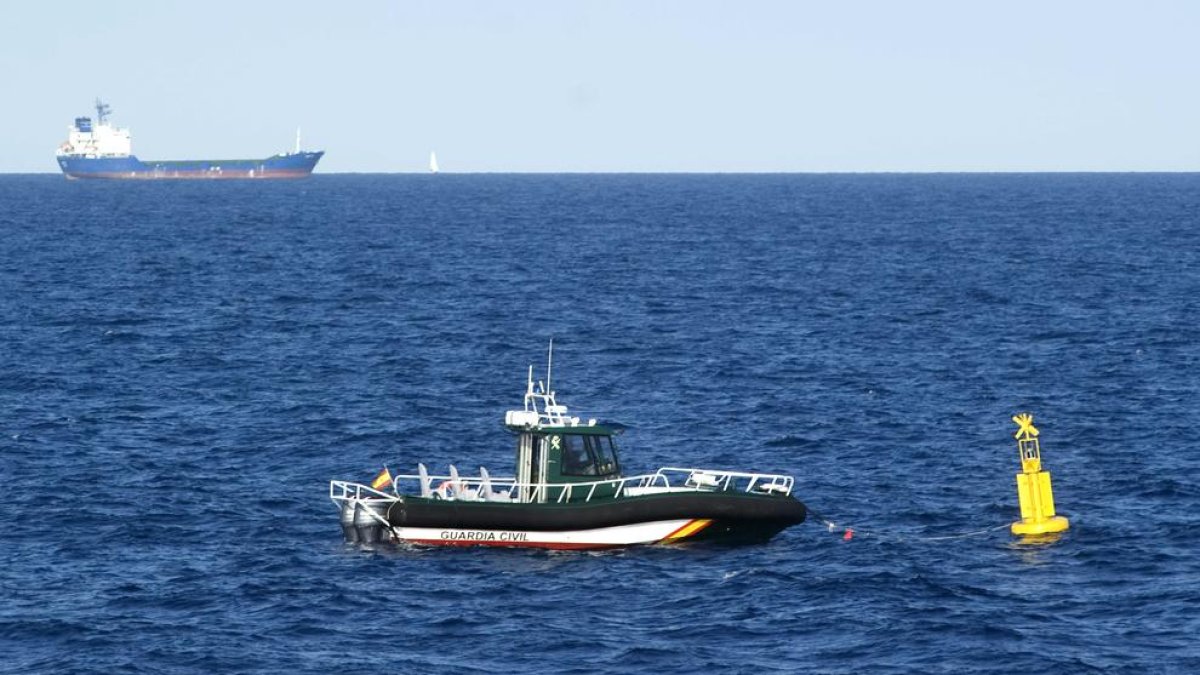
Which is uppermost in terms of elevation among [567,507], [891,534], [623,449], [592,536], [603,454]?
[603,454]

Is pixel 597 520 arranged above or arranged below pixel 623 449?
above

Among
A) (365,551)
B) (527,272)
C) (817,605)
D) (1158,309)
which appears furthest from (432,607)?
(527,272)

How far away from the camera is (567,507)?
3828cm

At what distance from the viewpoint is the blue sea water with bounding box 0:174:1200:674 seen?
3241 cm

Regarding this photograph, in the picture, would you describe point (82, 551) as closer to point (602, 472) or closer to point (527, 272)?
point (602, 472)

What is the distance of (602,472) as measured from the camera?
39719 millimetres

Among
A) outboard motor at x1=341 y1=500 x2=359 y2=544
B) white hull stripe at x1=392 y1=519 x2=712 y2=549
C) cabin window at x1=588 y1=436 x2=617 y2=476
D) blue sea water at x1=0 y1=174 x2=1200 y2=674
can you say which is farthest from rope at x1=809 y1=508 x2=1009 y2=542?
outboard motor at x1=341 y1=500 x2=359 y2=544

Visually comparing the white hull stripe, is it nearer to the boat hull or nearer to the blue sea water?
the boat hull

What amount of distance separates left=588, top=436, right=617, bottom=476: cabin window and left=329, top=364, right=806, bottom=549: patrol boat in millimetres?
22

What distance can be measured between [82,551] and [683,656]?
1512 cm

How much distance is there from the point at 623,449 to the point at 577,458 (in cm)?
1154

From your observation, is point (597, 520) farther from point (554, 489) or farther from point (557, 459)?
point (557, 459)

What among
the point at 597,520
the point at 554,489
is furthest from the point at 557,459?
the point at 597,520

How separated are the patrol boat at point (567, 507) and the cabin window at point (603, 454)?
0.02 metres
